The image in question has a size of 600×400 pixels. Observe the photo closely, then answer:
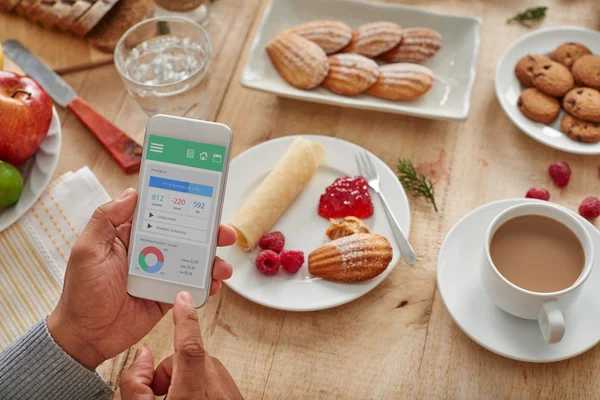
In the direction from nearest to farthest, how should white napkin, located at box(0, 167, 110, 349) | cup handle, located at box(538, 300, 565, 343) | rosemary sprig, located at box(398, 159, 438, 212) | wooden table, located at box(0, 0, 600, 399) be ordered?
cup handle, located at box(538, 300, 565, 343), wooden table, located at box(0, 0, 600, 399), white napkin, located at box(0, 167, 110, 349), rosemary sprig, located at box(398, 159, 438, 212)

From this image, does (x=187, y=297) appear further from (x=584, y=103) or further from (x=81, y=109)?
(x=584, y=103)

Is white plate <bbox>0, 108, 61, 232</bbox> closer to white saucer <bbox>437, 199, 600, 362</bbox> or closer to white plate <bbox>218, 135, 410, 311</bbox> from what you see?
white plate <bbox>218, 135, 410, 311</bbox>

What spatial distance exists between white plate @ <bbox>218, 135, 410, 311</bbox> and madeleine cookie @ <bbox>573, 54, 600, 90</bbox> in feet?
1.62

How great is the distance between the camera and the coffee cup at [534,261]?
1003 mm

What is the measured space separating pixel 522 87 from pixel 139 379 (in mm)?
1056

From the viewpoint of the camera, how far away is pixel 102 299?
40.3 inches

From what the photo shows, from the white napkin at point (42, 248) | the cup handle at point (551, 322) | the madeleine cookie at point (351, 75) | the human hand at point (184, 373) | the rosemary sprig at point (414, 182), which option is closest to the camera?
the human hand at point (184, 373)

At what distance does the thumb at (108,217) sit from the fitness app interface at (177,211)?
0.07 ft

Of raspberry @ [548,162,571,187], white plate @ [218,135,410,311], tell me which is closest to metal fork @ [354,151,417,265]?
white plate @ [218,135,410,311]

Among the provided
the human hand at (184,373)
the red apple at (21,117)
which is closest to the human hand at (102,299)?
the human hand at (184,373)

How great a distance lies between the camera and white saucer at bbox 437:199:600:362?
3.49ft

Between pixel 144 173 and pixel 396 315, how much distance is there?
0.53 metres

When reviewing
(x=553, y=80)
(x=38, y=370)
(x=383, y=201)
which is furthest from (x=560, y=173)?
(x=38, y=370)

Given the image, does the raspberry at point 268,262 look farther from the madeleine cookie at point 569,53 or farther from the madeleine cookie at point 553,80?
the madeleine cookie at point 569,53
